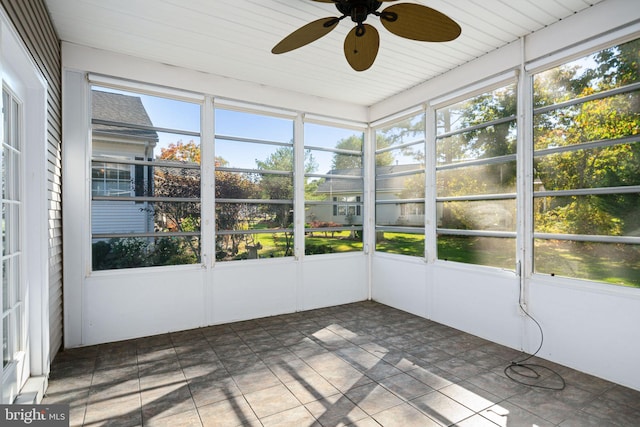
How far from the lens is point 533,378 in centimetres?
286

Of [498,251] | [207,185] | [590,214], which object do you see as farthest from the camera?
[207,185]

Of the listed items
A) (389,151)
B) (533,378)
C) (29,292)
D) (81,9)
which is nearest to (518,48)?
(389,151)

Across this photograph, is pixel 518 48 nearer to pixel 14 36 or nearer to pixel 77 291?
pixel 14 36

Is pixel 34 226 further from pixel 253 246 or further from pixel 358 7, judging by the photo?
pixel 358 7

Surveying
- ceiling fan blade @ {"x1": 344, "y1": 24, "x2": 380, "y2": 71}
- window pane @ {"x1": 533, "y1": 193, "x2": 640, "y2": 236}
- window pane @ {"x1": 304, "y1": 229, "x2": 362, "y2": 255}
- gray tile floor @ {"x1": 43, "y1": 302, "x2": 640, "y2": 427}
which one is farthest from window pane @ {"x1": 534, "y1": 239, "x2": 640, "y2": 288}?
window pane @ {"x1": 304, "y1": 229, "x2": 362, "y2": 255}

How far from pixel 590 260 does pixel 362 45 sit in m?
2.64

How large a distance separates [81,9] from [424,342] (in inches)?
176

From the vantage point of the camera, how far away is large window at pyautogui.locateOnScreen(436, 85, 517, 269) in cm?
358

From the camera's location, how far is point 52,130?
310 cm

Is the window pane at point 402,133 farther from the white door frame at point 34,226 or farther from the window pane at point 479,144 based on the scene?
the white door frame at point 34,226

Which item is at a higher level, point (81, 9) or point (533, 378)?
point (81, 9)

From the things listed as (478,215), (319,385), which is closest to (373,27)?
(478,215)

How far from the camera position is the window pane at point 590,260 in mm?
2729

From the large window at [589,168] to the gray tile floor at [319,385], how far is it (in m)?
1.01
